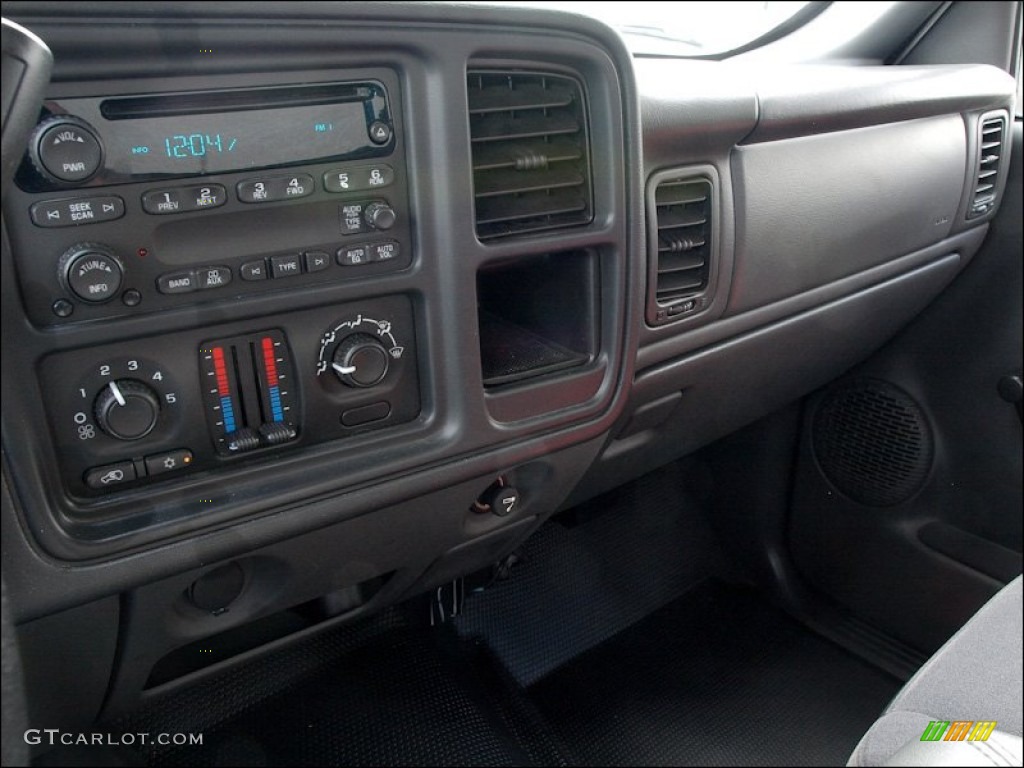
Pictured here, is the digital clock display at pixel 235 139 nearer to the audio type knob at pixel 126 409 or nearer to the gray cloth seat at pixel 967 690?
the audio type knob at pixel 126 409

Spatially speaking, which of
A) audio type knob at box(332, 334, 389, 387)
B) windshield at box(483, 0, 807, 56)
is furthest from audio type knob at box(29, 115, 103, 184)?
windshield at box(483, 0, 807, 56)

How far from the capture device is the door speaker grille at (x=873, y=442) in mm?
1872

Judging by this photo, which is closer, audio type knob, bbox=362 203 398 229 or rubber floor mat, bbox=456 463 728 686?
audio type knob, bbox=362 203 398 229

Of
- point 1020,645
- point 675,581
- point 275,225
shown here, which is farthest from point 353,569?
point 675,581

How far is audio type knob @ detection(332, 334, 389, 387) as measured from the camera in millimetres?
894

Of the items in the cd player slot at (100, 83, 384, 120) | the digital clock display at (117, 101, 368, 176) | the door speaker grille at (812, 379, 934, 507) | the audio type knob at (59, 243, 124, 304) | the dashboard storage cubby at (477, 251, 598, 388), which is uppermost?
the cd player slot at (100, 83, 384, 120)

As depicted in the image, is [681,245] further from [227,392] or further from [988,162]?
[988,162]

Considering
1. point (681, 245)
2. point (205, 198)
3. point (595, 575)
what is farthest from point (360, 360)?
point (595, 575)

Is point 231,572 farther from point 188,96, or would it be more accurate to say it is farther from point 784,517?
point 784,517

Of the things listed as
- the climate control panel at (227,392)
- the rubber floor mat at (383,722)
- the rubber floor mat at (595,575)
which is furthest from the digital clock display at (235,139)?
the rubber floor mat at (595,575)

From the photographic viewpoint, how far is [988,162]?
1756mm

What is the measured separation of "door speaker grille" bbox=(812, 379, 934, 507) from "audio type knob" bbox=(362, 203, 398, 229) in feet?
4.43

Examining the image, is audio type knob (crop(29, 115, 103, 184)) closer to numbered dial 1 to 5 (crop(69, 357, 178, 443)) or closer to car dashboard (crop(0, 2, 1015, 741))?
car dashboard (crop(0, 2, 1015, 741))

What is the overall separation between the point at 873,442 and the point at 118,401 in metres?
1.56
